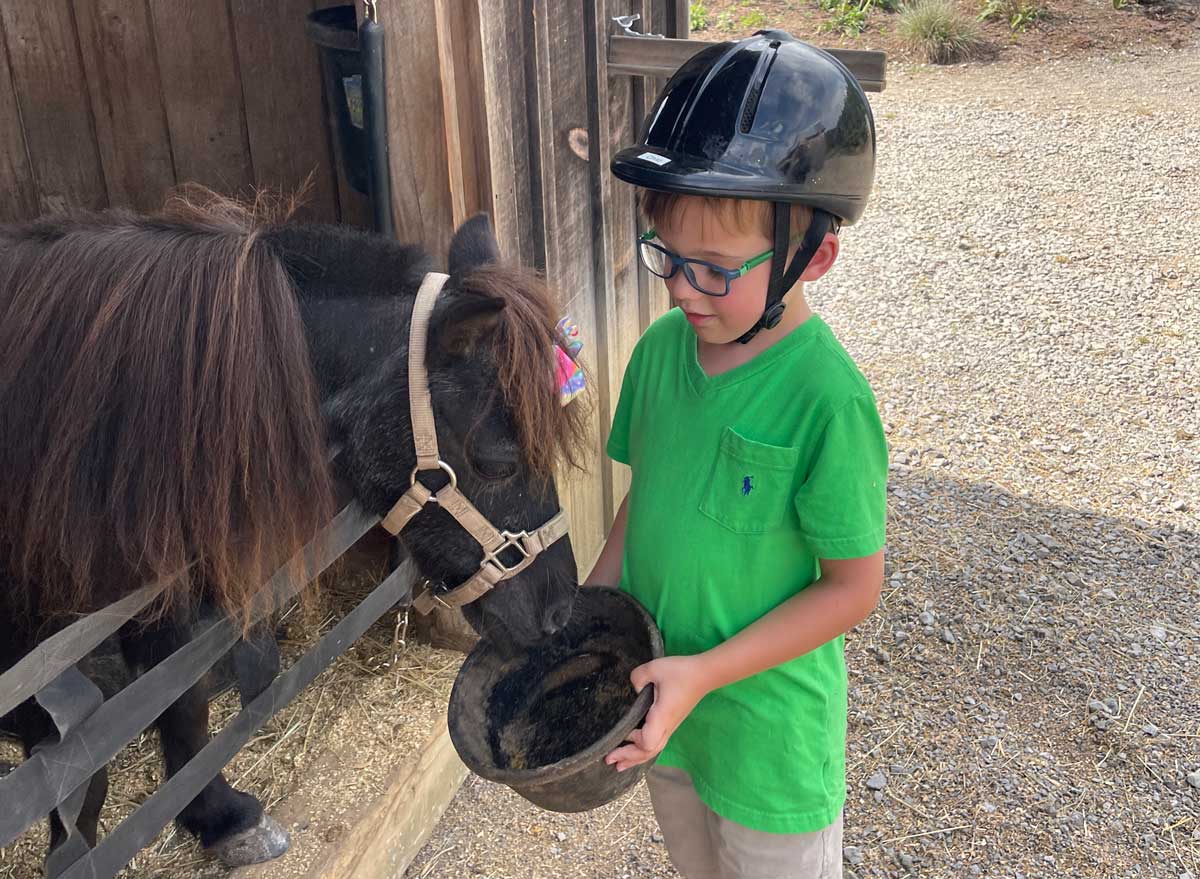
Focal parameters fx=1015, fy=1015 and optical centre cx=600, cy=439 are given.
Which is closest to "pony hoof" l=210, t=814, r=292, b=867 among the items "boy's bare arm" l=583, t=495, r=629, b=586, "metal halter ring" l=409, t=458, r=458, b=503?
"boy's bare arm" l=583, t=495, r=629, b=586

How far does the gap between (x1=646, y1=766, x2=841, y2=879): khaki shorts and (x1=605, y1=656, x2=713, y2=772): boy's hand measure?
29 cm

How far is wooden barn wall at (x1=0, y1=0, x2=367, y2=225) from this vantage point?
9.46ft

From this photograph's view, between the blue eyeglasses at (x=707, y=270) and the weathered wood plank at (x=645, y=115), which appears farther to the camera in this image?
the weathered wood plank at (x=645, y=115)

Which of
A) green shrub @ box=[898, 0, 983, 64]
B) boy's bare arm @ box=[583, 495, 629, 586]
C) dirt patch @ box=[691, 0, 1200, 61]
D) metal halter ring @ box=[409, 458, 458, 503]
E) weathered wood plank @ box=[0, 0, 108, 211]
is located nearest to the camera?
metal halter ring @ box=[409, 458, 458, 503]

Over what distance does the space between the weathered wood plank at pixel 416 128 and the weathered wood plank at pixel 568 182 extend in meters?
0.41

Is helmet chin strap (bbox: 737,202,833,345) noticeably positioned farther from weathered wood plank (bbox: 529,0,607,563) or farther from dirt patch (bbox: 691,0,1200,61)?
dirt patch (bbox: 691,0,1200,61)

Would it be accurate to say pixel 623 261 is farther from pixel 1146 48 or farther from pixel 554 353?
pixel 1146 48

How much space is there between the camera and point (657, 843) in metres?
2.61

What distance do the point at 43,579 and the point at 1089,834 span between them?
2456 mm

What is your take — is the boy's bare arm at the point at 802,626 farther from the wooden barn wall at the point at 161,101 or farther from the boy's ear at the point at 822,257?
the wooden barn wall at the point at 161,101

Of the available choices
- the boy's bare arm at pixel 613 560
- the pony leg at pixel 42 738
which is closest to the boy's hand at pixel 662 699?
the boy's bare arm at pixel 613 560

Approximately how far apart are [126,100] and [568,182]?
1.36m

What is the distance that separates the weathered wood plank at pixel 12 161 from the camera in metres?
3.09

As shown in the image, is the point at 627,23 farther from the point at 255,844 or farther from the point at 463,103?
the point at 255,844
